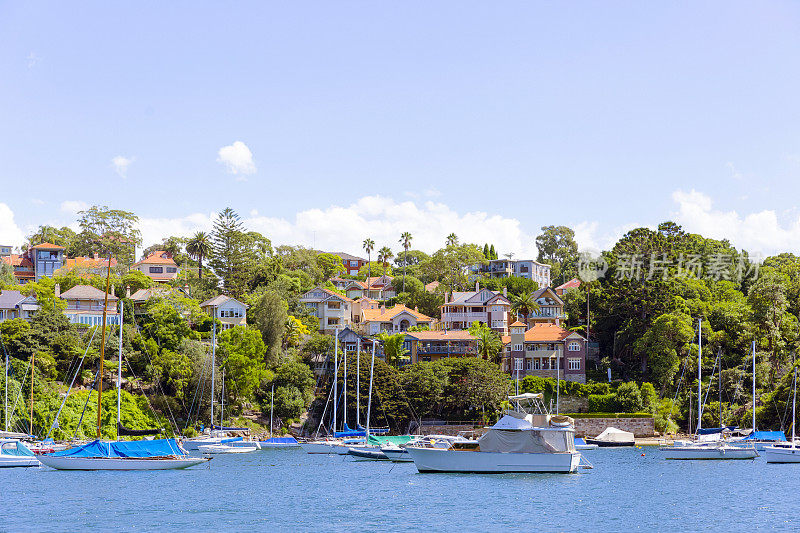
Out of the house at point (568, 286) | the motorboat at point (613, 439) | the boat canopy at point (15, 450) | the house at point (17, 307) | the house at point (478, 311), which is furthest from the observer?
the house at point (568, 286)

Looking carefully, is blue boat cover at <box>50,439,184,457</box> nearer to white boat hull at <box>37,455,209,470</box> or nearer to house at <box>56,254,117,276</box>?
white boat hull at <box>37,455,209,470</box>

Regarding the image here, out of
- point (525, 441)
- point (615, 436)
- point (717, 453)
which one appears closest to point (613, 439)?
point (615, 436)

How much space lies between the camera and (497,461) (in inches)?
2092

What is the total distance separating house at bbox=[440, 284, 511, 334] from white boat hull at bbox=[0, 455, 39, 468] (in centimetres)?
6359

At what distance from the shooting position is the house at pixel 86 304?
101 metres

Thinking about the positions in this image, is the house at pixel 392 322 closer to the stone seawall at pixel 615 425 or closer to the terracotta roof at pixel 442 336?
the terracotta roof at pixel 442 336

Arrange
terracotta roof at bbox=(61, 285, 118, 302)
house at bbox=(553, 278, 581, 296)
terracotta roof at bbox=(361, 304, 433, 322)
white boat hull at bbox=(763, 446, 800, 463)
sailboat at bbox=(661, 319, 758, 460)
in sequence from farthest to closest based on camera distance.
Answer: house at bbox=(553, 278, 581, 296), terracotta roof at bbox=(361, 304, 433, 322), terracotta roof at bbox=(61, 285, 118, 302), sailboat at bbox=(661, 319, 758, 460), white boat hull at bbox=(763, 446, 800, 463)

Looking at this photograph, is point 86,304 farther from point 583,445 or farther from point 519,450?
point 519,450

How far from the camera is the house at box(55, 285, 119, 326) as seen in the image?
101438mm

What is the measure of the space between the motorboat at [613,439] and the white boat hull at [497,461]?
113 ft

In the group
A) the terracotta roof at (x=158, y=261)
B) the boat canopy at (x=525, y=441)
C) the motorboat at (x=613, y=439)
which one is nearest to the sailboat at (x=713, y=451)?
the motorboat at (x=613, y=439)

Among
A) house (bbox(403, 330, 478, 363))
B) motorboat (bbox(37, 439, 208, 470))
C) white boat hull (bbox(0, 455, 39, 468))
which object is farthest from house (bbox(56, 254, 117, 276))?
motorboat (bbox(37, 439, 208, 470))

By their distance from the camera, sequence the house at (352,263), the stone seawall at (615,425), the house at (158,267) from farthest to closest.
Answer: the house at (352,263) → the house at (158,267) → the stone seawall at (615,425)

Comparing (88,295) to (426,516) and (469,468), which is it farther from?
(426,516)
